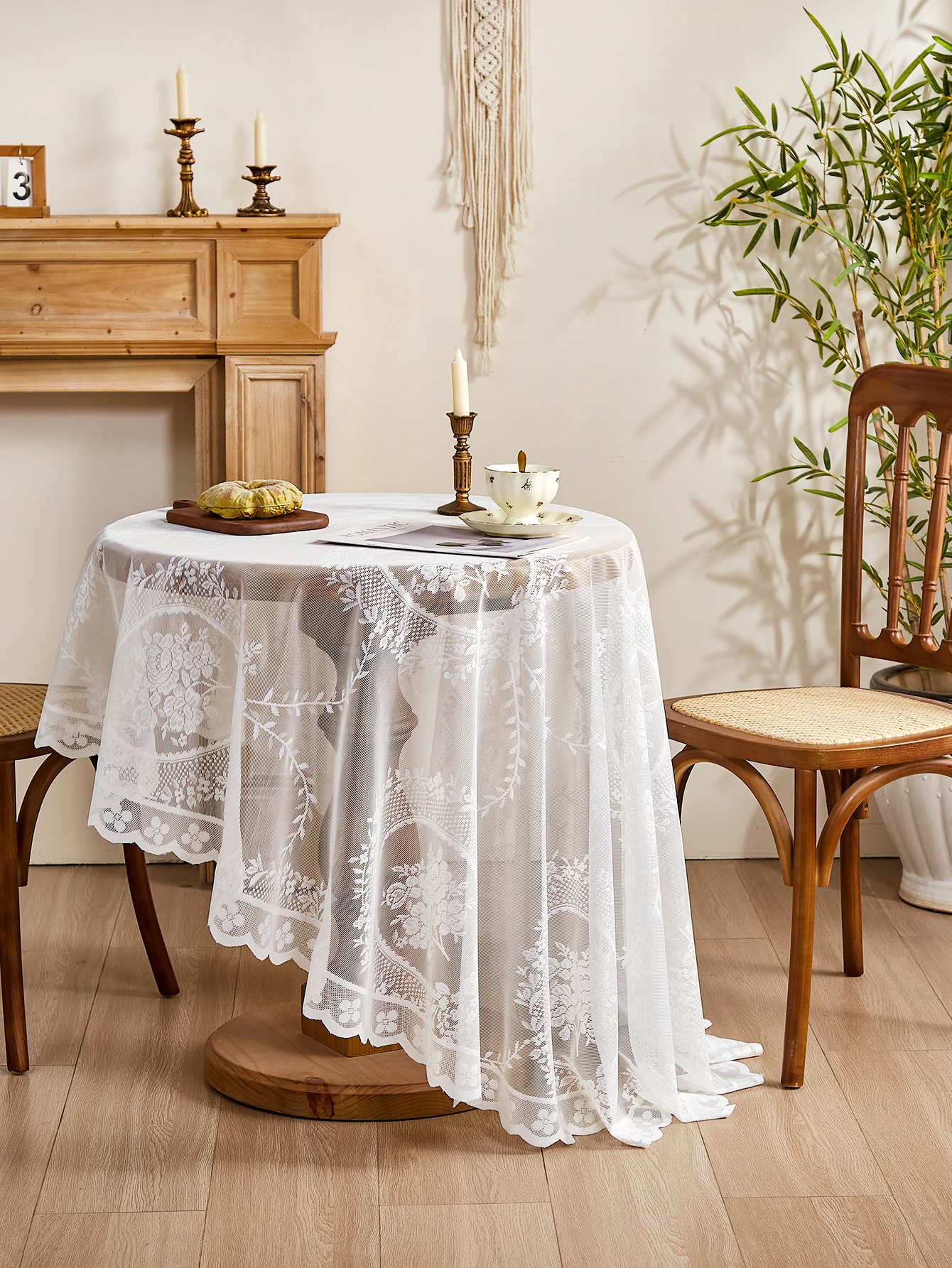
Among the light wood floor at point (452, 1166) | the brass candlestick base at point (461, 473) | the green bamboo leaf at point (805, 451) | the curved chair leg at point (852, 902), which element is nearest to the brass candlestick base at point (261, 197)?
the brass candlestick base at point (461, 473)

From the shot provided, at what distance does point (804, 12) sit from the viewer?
2.72m

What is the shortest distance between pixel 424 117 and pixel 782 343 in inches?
34.2

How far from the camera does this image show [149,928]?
2.26 meters

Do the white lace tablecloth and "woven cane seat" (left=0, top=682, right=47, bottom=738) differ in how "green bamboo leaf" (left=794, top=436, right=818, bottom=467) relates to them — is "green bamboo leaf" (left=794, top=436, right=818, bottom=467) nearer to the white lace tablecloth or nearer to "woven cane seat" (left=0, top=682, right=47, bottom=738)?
the white lace tablecloth

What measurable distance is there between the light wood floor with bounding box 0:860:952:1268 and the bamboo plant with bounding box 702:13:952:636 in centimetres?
93

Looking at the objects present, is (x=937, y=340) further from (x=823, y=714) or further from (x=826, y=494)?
(x=823, y=714)

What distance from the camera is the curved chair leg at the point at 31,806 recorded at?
79.6 inches

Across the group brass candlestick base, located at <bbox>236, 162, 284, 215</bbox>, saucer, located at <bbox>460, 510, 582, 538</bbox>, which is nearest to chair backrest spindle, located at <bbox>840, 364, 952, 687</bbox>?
saucer, located at <bbox>460, 510, 582, 538</bbox>

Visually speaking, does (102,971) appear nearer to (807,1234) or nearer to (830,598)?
(807,1234)

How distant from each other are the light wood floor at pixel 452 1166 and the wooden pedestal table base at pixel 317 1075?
0.02 metres

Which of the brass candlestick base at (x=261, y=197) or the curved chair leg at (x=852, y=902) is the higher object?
the brass candlestick base at (x=261, y=197)

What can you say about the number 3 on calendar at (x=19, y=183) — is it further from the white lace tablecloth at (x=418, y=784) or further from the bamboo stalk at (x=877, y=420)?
the bamboo stalk at (x=877, y=420)

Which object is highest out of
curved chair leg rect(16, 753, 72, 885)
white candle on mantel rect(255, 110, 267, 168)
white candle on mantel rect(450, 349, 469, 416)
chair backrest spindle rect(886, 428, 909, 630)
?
white candle on mantel rect(255, 110, 267, 168)

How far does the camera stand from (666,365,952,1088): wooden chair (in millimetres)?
1983
